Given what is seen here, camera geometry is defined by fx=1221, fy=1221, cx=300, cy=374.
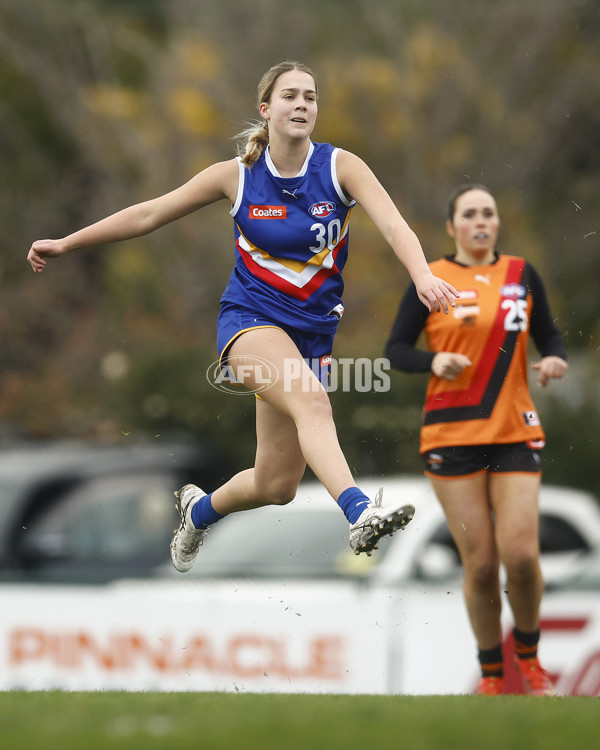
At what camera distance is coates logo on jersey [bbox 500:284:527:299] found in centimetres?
639

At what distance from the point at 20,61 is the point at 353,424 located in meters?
12.3

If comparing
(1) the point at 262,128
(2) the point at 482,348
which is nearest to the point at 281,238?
(1) the point at 262,128

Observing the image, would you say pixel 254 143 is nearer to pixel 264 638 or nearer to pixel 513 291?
pixel 513 291

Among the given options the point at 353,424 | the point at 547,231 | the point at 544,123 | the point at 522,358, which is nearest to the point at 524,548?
the point at 522,358

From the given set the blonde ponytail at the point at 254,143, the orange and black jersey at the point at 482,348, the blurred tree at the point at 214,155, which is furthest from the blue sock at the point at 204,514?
the blurred tree at the point at 214,155

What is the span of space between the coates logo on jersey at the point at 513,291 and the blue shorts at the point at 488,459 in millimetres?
783

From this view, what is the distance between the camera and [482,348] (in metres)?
6.34

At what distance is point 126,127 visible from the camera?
66.6ft

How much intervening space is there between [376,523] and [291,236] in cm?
144

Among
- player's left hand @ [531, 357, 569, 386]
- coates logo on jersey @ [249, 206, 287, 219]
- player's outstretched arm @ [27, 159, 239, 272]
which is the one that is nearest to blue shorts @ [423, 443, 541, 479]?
player's left hand @ [531, 357, 569, 386]

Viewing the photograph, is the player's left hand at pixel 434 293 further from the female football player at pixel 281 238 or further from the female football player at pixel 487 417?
the female football player at pixel 487 417

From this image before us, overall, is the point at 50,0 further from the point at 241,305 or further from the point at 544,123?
the point at 241,305

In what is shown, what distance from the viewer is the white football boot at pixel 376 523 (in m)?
4.77

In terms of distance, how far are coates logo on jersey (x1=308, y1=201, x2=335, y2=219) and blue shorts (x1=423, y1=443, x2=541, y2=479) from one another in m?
1.49
